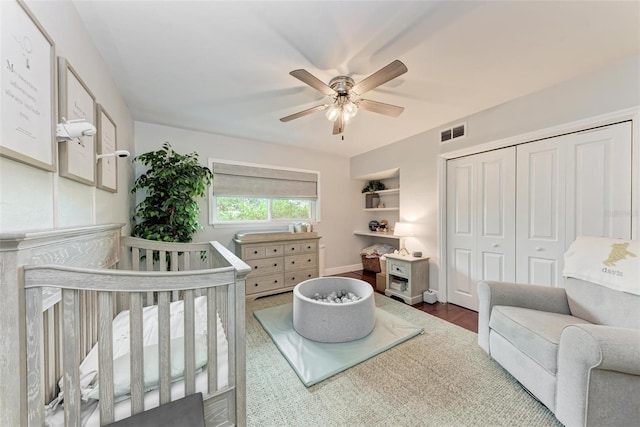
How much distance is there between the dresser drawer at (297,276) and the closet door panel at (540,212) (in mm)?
2518

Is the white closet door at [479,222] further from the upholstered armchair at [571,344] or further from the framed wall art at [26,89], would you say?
the framed wall art at [26,89]

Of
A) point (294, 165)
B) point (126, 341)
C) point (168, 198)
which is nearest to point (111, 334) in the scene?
point (126, 341)

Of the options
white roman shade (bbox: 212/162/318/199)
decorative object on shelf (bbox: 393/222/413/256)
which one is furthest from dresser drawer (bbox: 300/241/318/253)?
decorative object on shelf (bbox: 393/222/413/256)

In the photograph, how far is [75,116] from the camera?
45.9 inches

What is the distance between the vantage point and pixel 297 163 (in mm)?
3959

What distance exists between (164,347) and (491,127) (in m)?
3.34

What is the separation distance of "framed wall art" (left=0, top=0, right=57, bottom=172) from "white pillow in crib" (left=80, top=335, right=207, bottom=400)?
2.76ft

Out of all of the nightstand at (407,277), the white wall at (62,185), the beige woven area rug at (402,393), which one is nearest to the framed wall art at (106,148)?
the white wall at (62,185)

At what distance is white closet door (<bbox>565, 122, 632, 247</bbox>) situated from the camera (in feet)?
5.89

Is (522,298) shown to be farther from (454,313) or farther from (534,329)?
(454,313)

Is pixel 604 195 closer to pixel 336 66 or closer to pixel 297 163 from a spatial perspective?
pixel 336 66

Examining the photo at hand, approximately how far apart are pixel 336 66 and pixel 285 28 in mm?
483

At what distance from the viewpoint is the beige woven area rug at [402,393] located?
1316mm

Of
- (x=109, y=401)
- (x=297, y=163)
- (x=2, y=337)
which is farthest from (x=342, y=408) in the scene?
(x=297, y=163)
